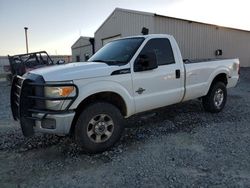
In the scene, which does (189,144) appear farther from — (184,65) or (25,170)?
(25,170)

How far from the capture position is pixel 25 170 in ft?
13.1

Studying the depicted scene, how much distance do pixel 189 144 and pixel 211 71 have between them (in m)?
2.51

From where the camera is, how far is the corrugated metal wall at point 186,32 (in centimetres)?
1616

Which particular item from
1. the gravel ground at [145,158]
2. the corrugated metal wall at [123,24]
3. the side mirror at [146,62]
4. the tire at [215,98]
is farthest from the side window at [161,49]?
the corrugated metal wall at [123,24]

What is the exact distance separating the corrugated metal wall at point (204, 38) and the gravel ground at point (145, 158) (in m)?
11.0

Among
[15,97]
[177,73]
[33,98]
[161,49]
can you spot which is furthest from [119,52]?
[15,97]

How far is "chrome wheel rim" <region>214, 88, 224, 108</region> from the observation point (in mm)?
6964

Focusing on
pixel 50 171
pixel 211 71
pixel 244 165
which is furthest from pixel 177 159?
pixel 211 71

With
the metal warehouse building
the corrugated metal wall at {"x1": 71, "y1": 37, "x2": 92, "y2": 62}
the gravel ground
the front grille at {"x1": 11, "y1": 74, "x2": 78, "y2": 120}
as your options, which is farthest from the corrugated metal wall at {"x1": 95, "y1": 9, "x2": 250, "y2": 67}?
the front grille at {"x1": 11, "y1": 74, "x2": 78, "y2": 120}

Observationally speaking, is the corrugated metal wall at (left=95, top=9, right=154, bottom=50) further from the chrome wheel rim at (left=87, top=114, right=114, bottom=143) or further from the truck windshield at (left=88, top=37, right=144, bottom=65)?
the chrome wheel rim at (left=87, top=114, right=114, bottom=143)

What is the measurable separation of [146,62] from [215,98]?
290 cm

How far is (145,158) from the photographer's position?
4301 millimetres

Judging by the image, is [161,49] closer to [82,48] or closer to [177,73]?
[177,73]

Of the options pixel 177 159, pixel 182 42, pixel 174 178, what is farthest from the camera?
pixel 182 42
